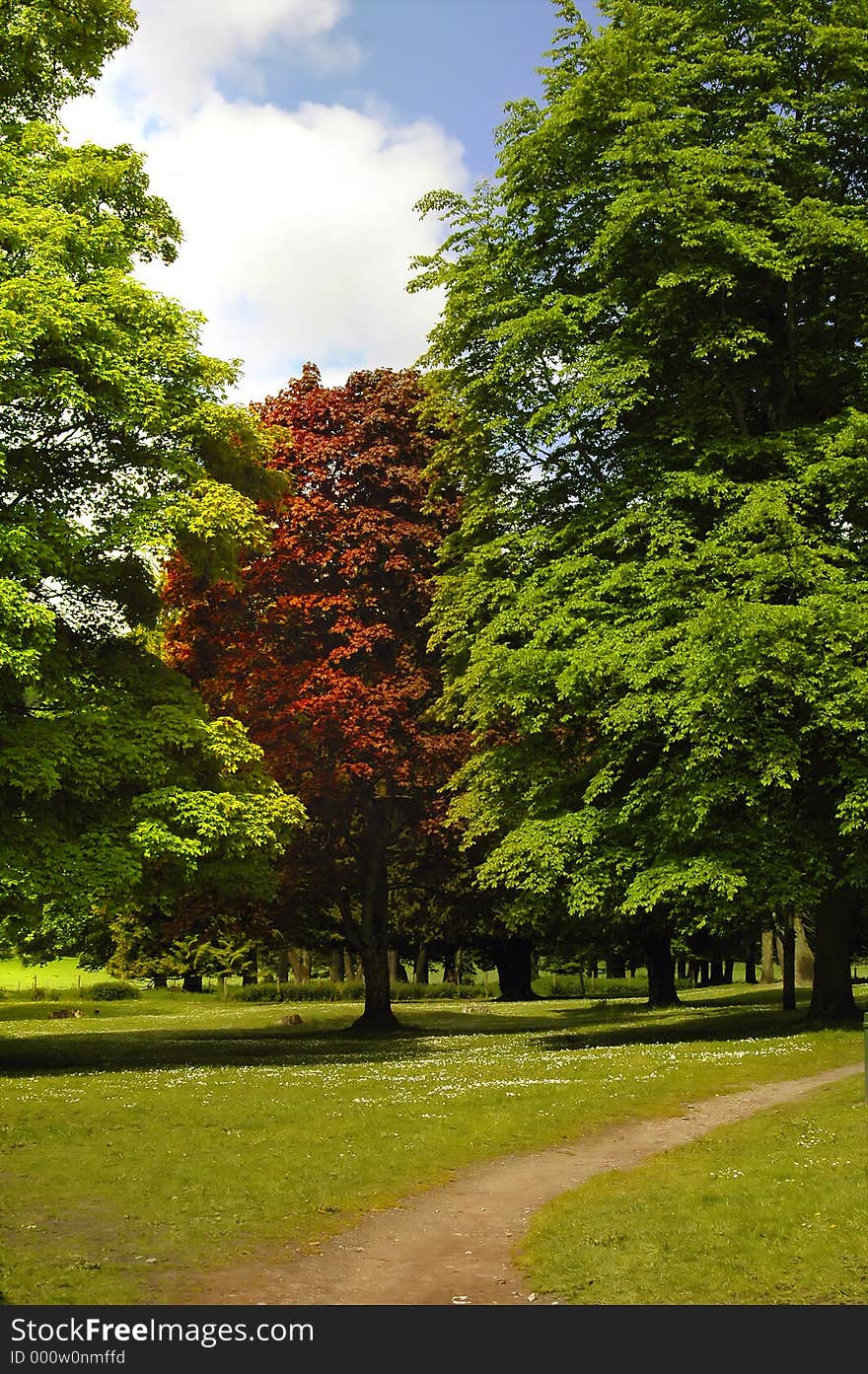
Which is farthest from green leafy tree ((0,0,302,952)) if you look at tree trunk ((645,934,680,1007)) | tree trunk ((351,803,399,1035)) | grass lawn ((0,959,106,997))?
grass lawn ((0,959,106,997))

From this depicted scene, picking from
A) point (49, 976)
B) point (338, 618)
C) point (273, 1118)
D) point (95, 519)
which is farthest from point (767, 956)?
point (49, 976)

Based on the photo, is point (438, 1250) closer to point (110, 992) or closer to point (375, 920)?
point (375, 920)

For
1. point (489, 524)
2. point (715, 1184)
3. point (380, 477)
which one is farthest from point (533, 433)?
point (715, 1184)

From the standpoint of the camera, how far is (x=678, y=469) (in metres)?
29.6

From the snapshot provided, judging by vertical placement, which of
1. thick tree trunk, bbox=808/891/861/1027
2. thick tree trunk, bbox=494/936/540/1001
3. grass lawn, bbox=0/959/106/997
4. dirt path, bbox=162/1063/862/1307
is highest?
thick tree trunk, bbox=808/891/861/1027

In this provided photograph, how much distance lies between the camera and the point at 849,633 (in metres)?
24.5

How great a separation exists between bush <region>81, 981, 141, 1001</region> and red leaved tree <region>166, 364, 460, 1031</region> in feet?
94.2

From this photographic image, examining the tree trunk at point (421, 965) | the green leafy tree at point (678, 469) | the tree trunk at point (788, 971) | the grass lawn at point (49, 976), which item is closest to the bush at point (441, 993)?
the tree trunk at point (421, 965)

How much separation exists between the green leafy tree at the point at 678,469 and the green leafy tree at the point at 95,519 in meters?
6.59

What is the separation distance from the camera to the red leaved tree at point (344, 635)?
3647 cm

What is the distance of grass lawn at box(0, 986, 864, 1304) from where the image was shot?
12.3m

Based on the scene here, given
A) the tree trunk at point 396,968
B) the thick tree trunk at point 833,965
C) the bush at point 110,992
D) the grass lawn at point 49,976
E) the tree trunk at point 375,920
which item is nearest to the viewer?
the thick tree trunk at point 833,965

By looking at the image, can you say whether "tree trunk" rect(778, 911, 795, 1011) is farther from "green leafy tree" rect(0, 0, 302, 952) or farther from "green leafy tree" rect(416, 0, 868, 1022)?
"green leafy tree" rect(0, 0, 302, 952)

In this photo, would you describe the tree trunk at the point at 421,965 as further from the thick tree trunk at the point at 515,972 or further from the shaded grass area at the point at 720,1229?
the shaded grass area at the point at 720,1229
